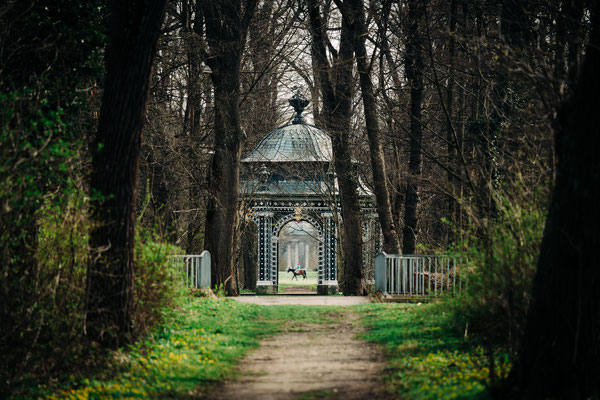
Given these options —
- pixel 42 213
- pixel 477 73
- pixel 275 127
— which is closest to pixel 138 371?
pixel 42 213

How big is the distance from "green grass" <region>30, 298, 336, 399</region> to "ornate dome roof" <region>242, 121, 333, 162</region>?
18082 mm

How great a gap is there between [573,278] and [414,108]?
A: 46.8 ft

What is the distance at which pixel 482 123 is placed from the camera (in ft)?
55.5

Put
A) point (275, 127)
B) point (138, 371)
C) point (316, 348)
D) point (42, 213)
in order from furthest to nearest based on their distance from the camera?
point (275, 127) → point (316, 348) → point (42, 213) → point (138, 371)

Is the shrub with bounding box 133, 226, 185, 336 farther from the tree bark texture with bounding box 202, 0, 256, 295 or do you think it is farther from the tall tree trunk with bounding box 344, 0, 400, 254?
the tall tree trunk with bounding box 344, 0, 400, 254

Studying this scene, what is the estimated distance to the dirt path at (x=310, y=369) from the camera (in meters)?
7.31

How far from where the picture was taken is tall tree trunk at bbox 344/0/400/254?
20.2 meters

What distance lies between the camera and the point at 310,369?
8461 mm

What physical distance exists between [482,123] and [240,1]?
23.1 ft

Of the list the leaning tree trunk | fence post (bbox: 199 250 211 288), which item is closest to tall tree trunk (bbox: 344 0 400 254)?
fence post (bbox: 199 250 211 288)

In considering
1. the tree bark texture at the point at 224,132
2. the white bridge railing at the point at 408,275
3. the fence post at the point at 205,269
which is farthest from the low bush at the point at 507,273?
the tree bark texture at the point at 224,132

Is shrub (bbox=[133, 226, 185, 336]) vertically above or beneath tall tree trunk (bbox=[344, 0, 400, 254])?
beneath

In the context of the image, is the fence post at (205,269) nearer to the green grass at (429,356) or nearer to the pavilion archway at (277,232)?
the green grass at (429,356)

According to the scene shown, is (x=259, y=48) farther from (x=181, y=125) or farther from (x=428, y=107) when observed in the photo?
(x=428, y=107)
